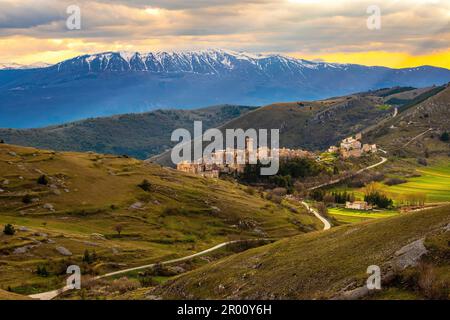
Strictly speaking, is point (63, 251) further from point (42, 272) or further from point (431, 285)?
point (431, 285)

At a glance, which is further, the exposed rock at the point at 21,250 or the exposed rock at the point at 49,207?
the exposed rock at the point at 49,207

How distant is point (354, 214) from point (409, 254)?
446 feet

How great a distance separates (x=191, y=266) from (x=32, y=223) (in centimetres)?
3690

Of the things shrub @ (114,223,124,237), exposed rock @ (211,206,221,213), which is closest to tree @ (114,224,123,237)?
shrub @ (114,223,124,237)

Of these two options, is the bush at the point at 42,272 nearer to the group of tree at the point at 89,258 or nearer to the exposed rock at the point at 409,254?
the group of tree at the point at 89,258

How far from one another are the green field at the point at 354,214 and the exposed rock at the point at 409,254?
118799 millimetres

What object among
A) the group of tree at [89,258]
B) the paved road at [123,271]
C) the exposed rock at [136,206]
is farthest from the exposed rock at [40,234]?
the exposed rock at [136,206]

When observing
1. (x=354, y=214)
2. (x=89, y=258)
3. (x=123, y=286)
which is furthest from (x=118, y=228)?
(x=354, y=214)

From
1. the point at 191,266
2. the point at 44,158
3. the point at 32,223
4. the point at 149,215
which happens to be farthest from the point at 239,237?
the point at 44,158

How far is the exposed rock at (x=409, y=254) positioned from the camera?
130 feet
